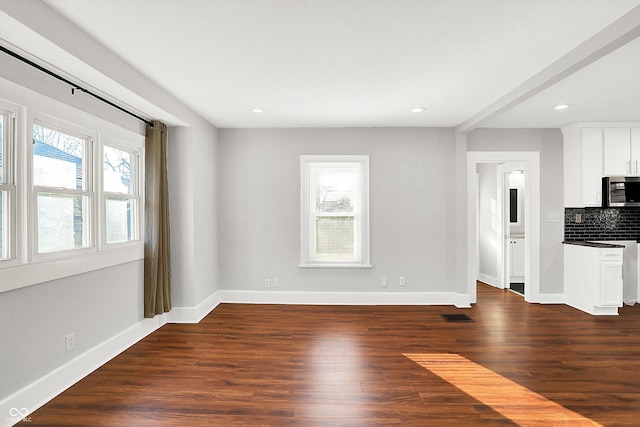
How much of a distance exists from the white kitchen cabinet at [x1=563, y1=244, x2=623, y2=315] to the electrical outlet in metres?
5.76

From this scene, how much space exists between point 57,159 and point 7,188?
51cm

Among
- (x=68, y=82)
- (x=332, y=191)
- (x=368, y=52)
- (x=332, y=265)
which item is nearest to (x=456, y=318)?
(x=332, y=265)

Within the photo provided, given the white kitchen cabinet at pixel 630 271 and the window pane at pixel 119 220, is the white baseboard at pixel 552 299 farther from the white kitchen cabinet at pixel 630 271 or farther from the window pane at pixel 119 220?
the window pane at pixel 119 220

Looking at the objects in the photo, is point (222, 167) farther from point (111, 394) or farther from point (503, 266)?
point (503, 266)

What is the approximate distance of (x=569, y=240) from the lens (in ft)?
16.5

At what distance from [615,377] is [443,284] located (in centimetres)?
227

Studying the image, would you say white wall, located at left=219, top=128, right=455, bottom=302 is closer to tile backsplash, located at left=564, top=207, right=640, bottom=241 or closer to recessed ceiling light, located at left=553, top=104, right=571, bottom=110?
recessed ceiling light, located at left=553, top=104, right=571, bottom=110

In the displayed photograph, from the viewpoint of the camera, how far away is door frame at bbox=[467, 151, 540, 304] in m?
4.95

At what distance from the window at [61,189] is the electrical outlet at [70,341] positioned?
0.68 meters

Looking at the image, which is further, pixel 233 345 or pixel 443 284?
pixel 443 284

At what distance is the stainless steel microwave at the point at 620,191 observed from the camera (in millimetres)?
4707

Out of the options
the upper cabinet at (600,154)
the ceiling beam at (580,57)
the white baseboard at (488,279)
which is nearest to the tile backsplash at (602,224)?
the upper cabinet at (600,154)

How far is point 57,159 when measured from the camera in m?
2.63

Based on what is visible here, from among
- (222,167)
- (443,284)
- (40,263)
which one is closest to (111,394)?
(40,263)
